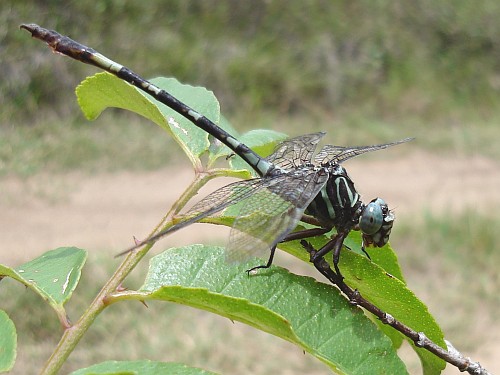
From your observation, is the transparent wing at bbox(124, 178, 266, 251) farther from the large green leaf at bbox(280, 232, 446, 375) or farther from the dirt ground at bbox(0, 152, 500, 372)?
the dirt ground at bbox(0, 152, 500, 372)

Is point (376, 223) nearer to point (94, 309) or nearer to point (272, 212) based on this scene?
point (272, 212)

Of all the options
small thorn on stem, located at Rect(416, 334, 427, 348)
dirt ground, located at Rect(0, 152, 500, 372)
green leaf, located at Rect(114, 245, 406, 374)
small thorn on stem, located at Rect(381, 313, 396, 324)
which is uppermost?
dirt ground, located at Rect(0, 152, 500, 372)

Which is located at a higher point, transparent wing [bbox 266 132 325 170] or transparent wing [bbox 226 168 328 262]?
transparent wing [bbox 266 132 325 170]

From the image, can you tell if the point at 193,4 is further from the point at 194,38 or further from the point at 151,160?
the point at 151,160

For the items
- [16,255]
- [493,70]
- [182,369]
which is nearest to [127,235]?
[16,255]

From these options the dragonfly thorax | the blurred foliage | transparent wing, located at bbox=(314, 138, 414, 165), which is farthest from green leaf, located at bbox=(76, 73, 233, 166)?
the blurred foliage

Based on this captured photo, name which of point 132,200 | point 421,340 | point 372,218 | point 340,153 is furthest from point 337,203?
point 132,200
